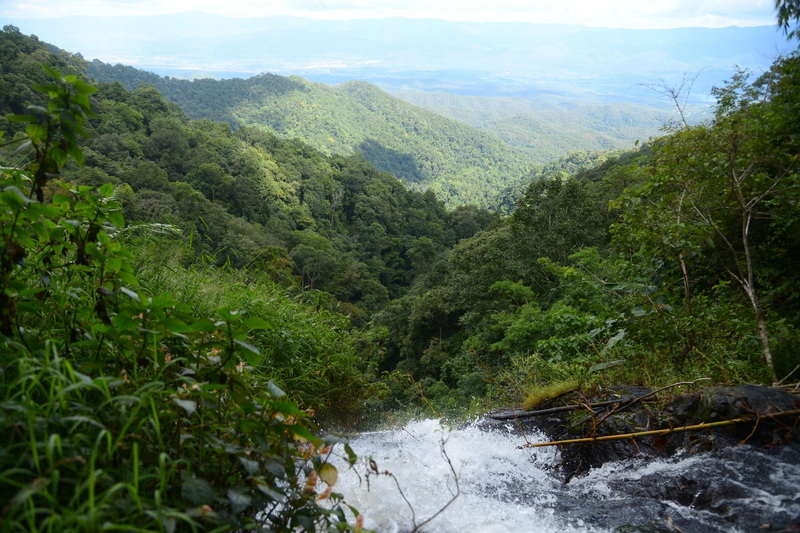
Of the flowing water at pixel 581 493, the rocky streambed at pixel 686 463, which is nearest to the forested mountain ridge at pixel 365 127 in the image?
A: the rocky streambed at pixel 686 463

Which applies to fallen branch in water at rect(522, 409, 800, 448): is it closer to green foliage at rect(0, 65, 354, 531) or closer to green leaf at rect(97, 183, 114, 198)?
green foliage at rect(0, 65, 354, 531)

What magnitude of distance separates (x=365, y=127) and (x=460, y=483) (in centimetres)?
14557

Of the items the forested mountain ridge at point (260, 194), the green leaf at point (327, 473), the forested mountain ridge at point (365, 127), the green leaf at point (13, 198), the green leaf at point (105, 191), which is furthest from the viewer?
the forested mountain ridge at point (365, 127)

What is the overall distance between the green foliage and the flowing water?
1.26 feet

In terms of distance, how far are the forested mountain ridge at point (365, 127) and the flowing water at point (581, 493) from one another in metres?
95.0

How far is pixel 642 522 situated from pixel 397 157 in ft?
431

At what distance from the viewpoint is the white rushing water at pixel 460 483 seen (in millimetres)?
2020

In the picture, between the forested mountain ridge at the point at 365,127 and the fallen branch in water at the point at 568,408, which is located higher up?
the forested mountain ridge at the point at 365,127

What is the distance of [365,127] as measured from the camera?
14125 cm

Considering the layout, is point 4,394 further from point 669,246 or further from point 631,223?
point 631,223

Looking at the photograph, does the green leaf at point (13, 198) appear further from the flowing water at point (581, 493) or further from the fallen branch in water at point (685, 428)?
the fallen branch in water at point (685, 428)

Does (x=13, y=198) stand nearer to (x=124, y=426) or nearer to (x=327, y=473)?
(x=124, y=426)

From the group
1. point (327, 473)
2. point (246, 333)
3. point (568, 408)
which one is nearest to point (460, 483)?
point (568, 408)

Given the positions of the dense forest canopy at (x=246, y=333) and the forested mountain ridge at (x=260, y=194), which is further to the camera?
the forested mountain ridge at (x=260, y=194)
